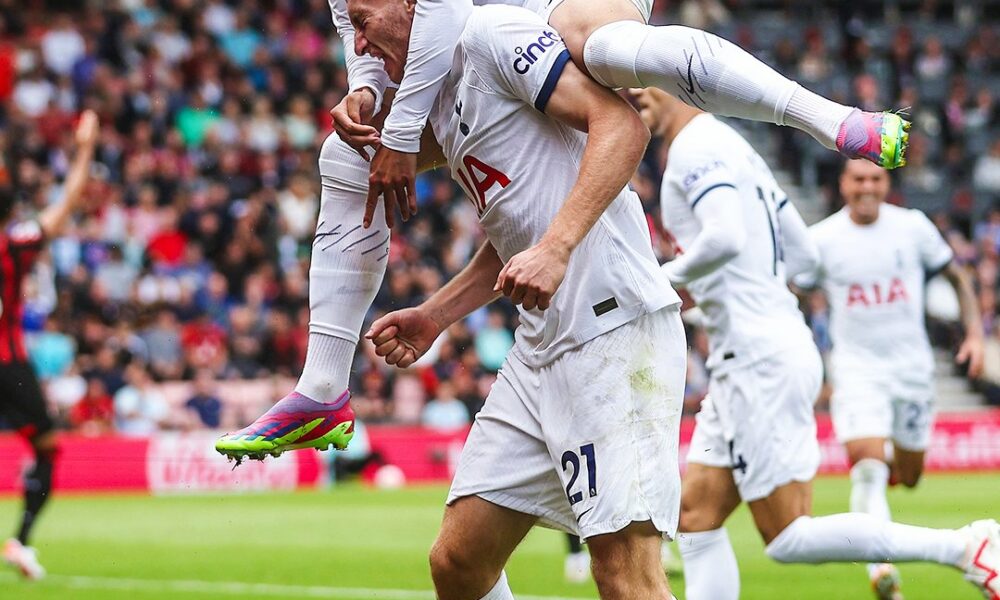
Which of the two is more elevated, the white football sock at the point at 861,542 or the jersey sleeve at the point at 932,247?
the jersey sleeve at the point at 932,247

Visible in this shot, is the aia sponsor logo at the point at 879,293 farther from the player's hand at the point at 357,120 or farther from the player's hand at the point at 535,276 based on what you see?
the player's hand at the point at 535,276

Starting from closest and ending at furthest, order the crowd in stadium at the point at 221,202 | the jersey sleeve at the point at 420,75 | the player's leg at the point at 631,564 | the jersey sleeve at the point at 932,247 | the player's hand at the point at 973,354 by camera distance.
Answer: the player's leg at the point at 631,564 < the jersey sleeve at the point at 420,75 < the player's hand at the point at 973,354 < the jersey sleeve at the point at 932,247 < the crowd in stadium at the point at 221,202

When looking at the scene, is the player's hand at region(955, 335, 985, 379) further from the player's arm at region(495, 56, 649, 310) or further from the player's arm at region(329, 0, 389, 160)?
the player's arm at region(495, 56, 649, 310)

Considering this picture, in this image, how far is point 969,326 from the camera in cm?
1013

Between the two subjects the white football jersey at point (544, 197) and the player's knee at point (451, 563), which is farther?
the player's knee at point (451, 563)

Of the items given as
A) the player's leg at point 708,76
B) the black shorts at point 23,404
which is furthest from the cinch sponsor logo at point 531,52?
the black shorts at point 23,404

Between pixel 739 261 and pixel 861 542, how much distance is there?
1651mm

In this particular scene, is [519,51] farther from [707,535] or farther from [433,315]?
[707,535]

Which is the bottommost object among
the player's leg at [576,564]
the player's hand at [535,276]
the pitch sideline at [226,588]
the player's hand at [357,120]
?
the pitch sideline at [226,588]

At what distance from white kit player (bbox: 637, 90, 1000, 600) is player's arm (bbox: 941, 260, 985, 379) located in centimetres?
258

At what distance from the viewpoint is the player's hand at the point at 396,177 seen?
4578 millimetres

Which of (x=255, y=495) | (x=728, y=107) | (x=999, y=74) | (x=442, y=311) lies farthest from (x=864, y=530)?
(x=999, y=74)

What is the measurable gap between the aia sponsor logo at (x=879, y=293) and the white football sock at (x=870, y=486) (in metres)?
1.38

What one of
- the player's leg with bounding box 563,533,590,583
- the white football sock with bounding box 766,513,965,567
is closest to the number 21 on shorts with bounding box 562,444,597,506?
the white football sock with bounding box 766,513,965,567
